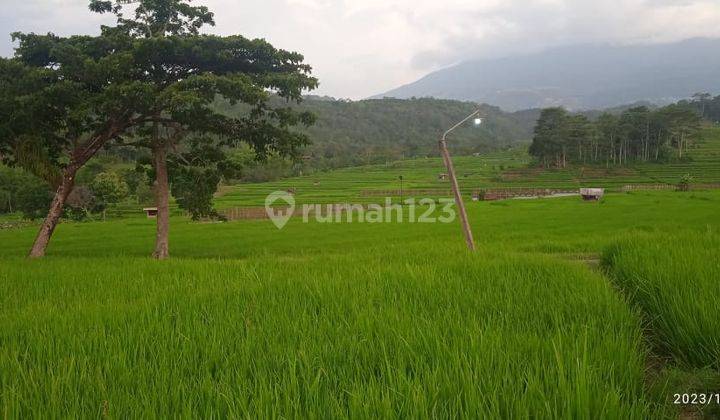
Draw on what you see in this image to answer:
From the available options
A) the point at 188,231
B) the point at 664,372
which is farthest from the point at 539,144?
the point at 664,372

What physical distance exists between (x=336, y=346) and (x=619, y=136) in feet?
249

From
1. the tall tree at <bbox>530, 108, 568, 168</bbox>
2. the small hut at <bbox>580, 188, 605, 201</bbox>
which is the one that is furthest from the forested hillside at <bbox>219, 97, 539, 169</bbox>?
the small hut at <bbox>580, 188, 605, 201</bbox>

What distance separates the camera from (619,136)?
68000 mm

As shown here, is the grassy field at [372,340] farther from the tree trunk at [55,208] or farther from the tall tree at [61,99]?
the tree trunk at [55,208]

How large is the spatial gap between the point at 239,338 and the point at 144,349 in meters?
0.59

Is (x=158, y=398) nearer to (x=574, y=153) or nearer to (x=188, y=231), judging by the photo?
(x=188, y=231)

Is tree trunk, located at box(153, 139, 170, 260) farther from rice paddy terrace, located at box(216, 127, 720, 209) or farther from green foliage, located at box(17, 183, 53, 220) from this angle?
rice paddy terrace, located at box(216, 127, 720, 209)

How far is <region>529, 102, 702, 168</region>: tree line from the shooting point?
218 feet

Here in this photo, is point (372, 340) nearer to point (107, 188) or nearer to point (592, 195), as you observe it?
point (592, 195)

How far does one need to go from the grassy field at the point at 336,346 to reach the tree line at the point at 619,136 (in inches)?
2728

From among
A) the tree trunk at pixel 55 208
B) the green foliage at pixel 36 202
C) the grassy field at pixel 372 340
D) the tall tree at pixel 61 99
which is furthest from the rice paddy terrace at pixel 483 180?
the grassy field at pixel 372 340

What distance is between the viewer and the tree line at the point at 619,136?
6638 cm

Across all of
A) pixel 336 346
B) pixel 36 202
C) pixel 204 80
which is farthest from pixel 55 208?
pixel 36 202

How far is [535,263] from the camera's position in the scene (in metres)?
6.37
